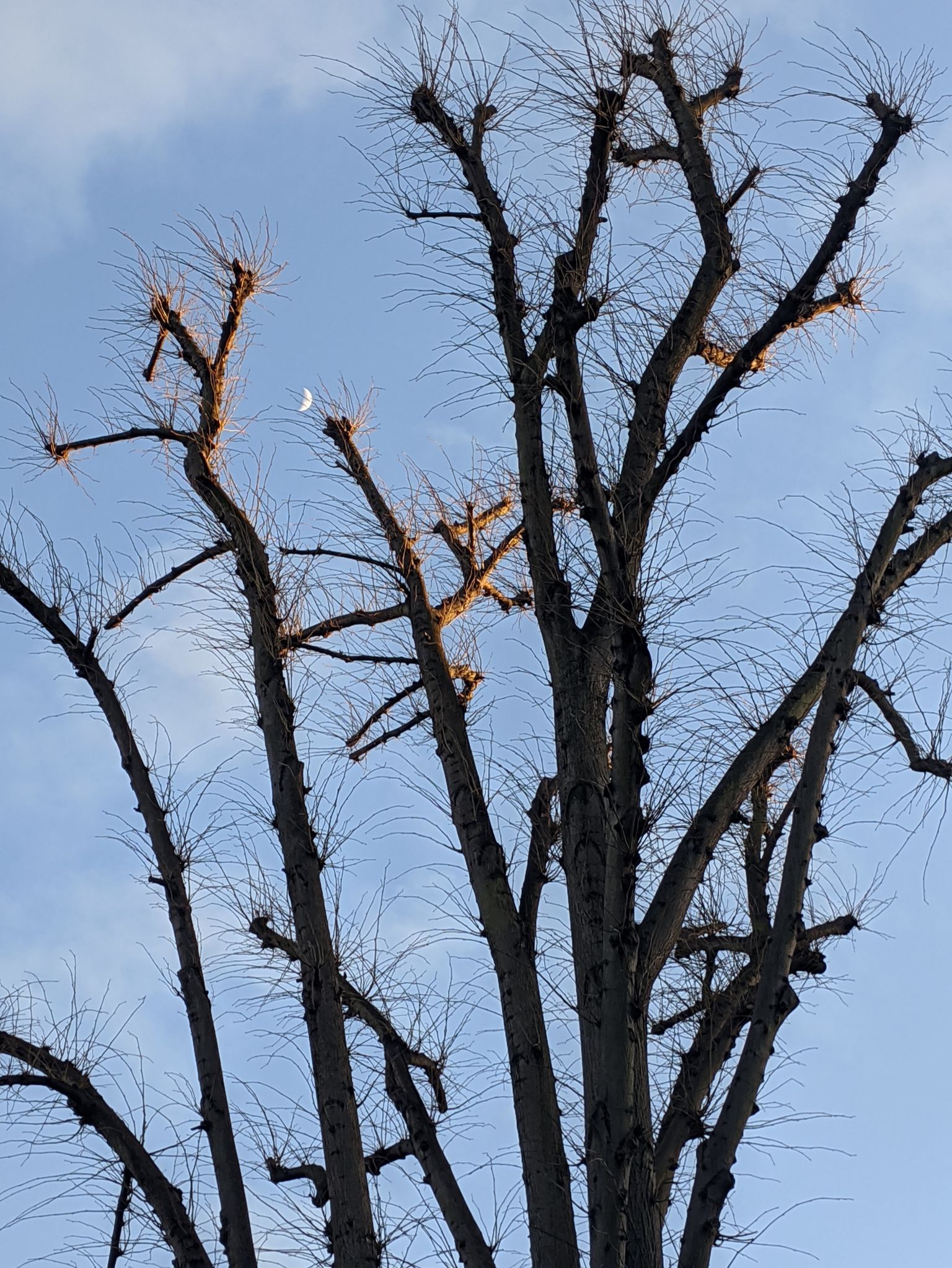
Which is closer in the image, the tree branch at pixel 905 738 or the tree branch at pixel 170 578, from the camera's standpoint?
the tree branch at pixel 905 738

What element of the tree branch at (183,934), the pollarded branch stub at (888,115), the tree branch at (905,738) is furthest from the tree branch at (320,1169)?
the pollarded branch stub at (888,115)

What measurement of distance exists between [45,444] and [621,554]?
9.93ft

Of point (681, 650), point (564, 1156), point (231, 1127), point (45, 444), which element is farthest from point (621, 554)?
point (45, 444)

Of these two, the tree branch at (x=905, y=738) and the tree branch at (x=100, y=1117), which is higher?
the tree branch at (x=905, y=738)

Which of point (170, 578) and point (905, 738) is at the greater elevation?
point (170, 578)

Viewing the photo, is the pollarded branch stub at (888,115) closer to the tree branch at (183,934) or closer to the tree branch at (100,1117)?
the tree branch at (183,934)

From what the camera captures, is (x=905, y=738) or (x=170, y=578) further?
(x=170, y=578)

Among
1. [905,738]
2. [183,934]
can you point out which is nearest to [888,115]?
[905,738]

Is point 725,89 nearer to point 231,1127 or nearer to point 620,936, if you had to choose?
point 620,936

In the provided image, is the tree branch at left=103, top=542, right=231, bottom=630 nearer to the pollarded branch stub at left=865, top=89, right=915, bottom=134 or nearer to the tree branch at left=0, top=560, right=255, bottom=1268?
the tree branch at left=0, top=560, right=255, bottom=1268

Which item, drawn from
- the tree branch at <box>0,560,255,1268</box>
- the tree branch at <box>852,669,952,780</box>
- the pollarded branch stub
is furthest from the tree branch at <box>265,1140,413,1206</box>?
the pollarded branch stub

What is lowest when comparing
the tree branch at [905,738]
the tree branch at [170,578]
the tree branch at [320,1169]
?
the tree branch at [320,1169]

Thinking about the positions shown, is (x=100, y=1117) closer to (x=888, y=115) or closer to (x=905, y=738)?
(x=905, y=738)

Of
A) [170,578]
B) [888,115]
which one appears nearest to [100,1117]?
[170,578]
